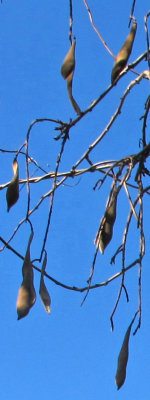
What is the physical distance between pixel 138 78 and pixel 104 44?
0.48ft

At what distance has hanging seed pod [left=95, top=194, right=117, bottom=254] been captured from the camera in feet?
4.80

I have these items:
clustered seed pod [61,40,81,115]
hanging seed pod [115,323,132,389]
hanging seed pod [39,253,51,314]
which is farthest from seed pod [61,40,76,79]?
hanging seed pod [115,323,132,389]

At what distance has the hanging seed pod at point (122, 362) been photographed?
139 centimetres

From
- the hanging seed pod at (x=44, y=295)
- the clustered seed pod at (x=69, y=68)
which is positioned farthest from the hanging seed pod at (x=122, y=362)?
the clustered seed pod at (x=69, y=68)

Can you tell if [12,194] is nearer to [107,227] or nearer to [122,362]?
[107,227]

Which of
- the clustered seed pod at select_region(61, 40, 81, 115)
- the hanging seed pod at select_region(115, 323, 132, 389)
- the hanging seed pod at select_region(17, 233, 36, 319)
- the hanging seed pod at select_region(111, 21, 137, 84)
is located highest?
the clustered seed pod at select_region(61, 40, 81, 115)

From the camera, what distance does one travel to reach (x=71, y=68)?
1403mm

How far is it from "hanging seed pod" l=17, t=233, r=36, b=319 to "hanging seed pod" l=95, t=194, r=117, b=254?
0.38 feet

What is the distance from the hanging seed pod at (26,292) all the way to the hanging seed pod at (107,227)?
12 centimetres

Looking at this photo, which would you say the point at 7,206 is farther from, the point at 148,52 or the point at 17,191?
the point at 148,52

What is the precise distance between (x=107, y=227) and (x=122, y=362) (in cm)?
22

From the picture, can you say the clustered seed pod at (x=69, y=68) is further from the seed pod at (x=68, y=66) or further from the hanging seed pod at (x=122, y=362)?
the hanging seed pod at (x=122, y=362)

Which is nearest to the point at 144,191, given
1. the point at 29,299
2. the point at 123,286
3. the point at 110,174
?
the point at 110,174

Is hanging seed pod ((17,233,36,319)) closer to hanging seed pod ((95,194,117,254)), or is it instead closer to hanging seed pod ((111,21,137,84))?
hanging seed pod ((95,194,117,254))
